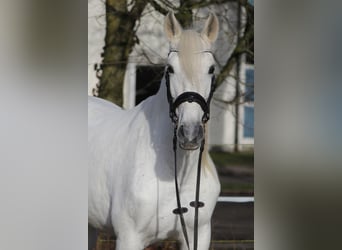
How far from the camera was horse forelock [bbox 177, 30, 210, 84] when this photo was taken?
105 cm

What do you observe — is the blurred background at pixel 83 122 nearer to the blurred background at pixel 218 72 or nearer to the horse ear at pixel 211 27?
the horse ear at pixel 211 27

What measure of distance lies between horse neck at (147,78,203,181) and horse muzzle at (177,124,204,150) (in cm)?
10

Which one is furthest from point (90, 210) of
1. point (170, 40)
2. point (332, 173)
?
point (332, 173)

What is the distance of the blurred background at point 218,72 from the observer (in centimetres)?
129

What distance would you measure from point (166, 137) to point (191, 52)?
192 millimetres

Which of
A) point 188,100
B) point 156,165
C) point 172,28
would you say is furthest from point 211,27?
point 156,165

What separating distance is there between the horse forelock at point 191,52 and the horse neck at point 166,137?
0.10m

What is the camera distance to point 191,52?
107 cm

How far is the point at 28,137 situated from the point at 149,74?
1.53 ft

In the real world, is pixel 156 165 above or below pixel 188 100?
below

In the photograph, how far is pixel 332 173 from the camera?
1.07 meters

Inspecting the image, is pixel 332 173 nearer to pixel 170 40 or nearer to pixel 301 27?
pixel 301 27

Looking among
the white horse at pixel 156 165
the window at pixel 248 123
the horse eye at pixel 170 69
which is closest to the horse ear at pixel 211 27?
→ the white horse at pixel 156 165

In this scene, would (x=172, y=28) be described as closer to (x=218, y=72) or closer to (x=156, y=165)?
(x=156, y=165)
